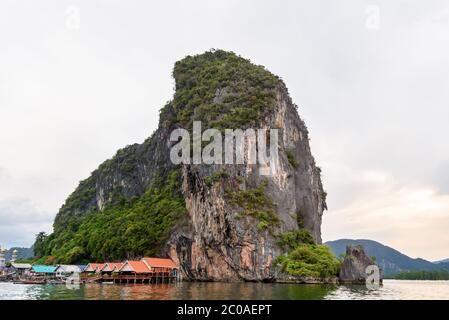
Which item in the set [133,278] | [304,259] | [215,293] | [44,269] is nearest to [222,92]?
[304,259]

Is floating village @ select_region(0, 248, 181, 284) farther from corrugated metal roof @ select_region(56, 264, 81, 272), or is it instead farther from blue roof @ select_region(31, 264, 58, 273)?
blue roof @ select_region(31, 264, 58, 273)

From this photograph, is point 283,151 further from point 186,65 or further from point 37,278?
point 37,278

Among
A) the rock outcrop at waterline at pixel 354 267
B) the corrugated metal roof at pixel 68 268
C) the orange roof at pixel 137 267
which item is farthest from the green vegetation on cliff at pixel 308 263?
the corrugated metal roof at pixel 68 268

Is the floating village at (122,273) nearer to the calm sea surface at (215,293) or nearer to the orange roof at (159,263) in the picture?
the orange roof at (159,263)

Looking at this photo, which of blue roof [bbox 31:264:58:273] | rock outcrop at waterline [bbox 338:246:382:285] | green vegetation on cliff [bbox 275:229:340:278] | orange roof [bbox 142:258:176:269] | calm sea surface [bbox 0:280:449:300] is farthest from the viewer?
blue roof [bbox 31:264:58:273]

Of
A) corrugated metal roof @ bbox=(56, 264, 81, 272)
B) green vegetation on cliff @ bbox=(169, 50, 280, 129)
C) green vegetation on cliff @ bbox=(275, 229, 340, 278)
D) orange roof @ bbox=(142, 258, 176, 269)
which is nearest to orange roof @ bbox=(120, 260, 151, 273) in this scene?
orange roof @ bbox=(142, 258, 176, 269)

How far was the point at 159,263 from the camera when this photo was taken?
186 feet

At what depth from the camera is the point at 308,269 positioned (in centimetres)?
4853

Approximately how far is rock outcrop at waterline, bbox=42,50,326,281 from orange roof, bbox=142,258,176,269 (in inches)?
47.7

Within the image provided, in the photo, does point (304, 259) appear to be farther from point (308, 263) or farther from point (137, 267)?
point (137, 267)

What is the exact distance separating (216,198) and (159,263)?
10.3m

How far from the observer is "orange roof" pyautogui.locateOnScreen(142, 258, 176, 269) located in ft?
182

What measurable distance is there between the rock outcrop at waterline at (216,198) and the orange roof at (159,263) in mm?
1212

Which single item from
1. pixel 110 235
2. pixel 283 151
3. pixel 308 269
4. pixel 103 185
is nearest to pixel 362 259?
pixel 308 269
